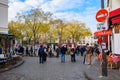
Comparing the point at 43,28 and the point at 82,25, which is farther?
the point at 82,25

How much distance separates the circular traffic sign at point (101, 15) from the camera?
50.0 ft

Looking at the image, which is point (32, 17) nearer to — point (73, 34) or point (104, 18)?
point (73, 34)

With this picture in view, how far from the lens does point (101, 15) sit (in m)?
15.3

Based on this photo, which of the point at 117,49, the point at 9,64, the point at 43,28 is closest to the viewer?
the point at 117,49

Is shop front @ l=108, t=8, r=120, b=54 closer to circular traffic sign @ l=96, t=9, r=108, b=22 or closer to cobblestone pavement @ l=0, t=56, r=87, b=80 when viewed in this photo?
cobblestone pavement @ l=0, t=56, r=87, b=80

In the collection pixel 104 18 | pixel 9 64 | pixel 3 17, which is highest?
pixel 3 17

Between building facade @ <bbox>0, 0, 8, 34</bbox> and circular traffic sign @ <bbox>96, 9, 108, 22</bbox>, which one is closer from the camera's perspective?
circular traffic sign @ <bbox>96, 9, 108, 22</bbox>

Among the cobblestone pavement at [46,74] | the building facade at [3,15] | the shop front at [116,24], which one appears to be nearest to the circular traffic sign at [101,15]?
the cobblestone pavement at [46,74]

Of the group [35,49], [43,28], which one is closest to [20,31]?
[43,28]

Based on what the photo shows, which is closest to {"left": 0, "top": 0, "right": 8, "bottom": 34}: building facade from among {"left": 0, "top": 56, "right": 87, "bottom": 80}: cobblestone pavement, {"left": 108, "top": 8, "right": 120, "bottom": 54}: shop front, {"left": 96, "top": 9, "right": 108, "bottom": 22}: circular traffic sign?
{"left": 0, "top": 56, "right": 87, "bottom": 80}: cobblestone pavement

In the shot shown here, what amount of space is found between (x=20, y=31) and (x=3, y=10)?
3748cm

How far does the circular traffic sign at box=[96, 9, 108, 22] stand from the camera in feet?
50.0

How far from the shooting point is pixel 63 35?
99062 millimetres

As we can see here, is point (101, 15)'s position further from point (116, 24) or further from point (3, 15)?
point (3, 15)
